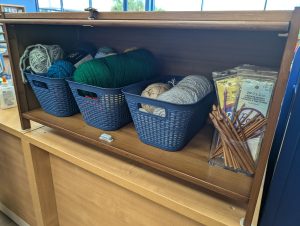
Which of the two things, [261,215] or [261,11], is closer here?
[261,11]

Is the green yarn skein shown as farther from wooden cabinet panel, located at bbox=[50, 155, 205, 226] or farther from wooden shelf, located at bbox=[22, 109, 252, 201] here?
wooden cabinet panel, located at bbox=[50, 155, 205, 226]

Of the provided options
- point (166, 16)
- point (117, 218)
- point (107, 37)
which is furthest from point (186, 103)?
point (107, 37)

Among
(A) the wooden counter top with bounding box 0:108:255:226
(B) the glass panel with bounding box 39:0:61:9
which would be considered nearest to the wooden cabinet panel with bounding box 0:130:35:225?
(A) the wooden counter top with bounding box 0:108:255:226

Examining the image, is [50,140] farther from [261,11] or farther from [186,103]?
[261,11]

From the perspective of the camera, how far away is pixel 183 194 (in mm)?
574

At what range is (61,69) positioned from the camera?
0.78 metres

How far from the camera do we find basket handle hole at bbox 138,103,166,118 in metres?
0.59

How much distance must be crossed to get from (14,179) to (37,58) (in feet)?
2.13

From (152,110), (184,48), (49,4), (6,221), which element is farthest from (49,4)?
(152,110)

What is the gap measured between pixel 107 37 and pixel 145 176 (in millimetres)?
683

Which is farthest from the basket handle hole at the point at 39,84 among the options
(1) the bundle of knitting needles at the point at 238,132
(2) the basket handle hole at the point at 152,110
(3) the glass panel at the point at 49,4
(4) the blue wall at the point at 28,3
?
(4) the blue wall at the point at 28,3

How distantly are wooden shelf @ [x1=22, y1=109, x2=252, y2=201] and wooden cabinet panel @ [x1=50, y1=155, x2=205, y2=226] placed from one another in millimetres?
148

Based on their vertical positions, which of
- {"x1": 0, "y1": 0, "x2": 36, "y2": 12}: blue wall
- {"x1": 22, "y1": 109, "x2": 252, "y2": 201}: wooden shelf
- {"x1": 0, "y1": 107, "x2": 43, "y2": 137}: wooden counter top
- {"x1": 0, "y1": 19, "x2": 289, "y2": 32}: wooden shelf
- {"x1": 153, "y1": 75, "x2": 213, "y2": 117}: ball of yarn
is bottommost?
{"x1": 0, "y1": 107, "x2": 43, "y2": 137}: wooden counter top

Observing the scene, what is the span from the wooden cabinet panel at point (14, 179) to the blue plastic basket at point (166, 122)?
2.03 feet
